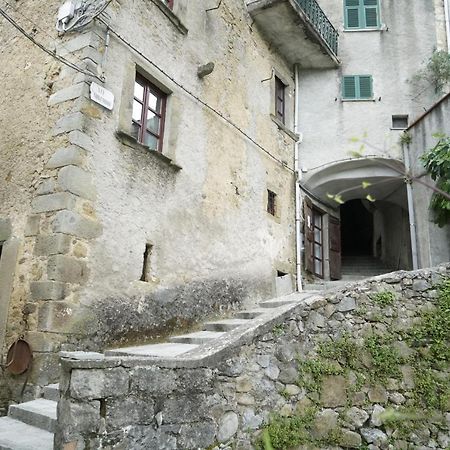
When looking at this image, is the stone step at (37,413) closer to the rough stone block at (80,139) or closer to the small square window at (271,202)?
the rough stone block at (80,139)

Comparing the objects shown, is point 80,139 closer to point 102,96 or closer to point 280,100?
point 102,96

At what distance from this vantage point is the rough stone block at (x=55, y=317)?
14.5ft

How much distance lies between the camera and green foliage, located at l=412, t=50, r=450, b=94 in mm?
9094

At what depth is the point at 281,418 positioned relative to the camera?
394 centimetres

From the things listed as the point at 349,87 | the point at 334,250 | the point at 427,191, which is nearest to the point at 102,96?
the point at 427,191

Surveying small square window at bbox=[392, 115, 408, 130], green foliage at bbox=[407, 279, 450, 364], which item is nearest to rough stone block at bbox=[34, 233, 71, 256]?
green foliage at bbox=[407, 279, 450, 364]

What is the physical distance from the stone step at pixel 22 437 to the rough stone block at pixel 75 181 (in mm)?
2302

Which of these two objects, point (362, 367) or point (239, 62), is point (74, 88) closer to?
point (239, 62)

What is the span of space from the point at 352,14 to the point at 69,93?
7.66 meters

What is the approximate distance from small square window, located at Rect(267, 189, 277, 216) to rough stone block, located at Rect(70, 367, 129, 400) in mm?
5805

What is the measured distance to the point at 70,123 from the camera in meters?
5.00

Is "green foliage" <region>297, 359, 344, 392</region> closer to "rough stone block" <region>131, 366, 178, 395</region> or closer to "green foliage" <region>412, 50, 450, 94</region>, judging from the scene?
"rough stone block" <region>131, 366, 178, 395</region>

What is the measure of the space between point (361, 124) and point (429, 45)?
92.4 inches

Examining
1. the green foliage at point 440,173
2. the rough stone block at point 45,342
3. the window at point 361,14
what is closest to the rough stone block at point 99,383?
the rough stone block at point 45,342
